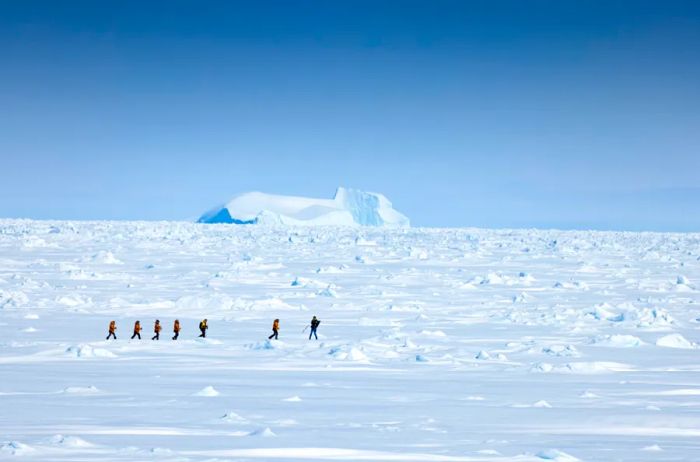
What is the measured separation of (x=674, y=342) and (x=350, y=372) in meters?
6.85

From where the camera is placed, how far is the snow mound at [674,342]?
49.5 feet

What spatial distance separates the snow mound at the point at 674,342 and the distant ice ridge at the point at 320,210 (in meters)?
88.5

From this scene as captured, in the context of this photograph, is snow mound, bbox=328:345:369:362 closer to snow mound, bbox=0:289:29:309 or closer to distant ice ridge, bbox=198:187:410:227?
snow mound, bbox=0:289:29:309

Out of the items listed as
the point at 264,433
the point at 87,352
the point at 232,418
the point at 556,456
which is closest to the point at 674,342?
the point at 556,456

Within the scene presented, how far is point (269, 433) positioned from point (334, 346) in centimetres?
638

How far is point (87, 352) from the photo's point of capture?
12.9 m

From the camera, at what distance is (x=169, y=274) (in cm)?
2934

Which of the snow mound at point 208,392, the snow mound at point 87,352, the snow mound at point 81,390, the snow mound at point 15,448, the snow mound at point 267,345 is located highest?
the snow mound at point 267,345

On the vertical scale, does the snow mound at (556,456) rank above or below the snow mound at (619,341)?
below

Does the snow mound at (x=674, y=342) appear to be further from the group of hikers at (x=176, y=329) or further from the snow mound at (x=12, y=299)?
the snow mound at (x=12, y=299)

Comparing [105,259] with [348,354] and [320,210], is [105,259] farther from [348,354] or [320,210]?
[320,210]

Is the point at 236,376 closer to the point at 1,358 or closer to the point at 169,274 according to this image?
the point at 1,358

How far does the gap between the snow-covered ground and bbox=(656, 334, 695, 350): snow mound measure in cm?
5

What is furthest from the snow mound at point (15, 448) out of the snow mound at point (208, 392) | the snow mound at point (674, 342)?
the snow mound at point (674, 342)
